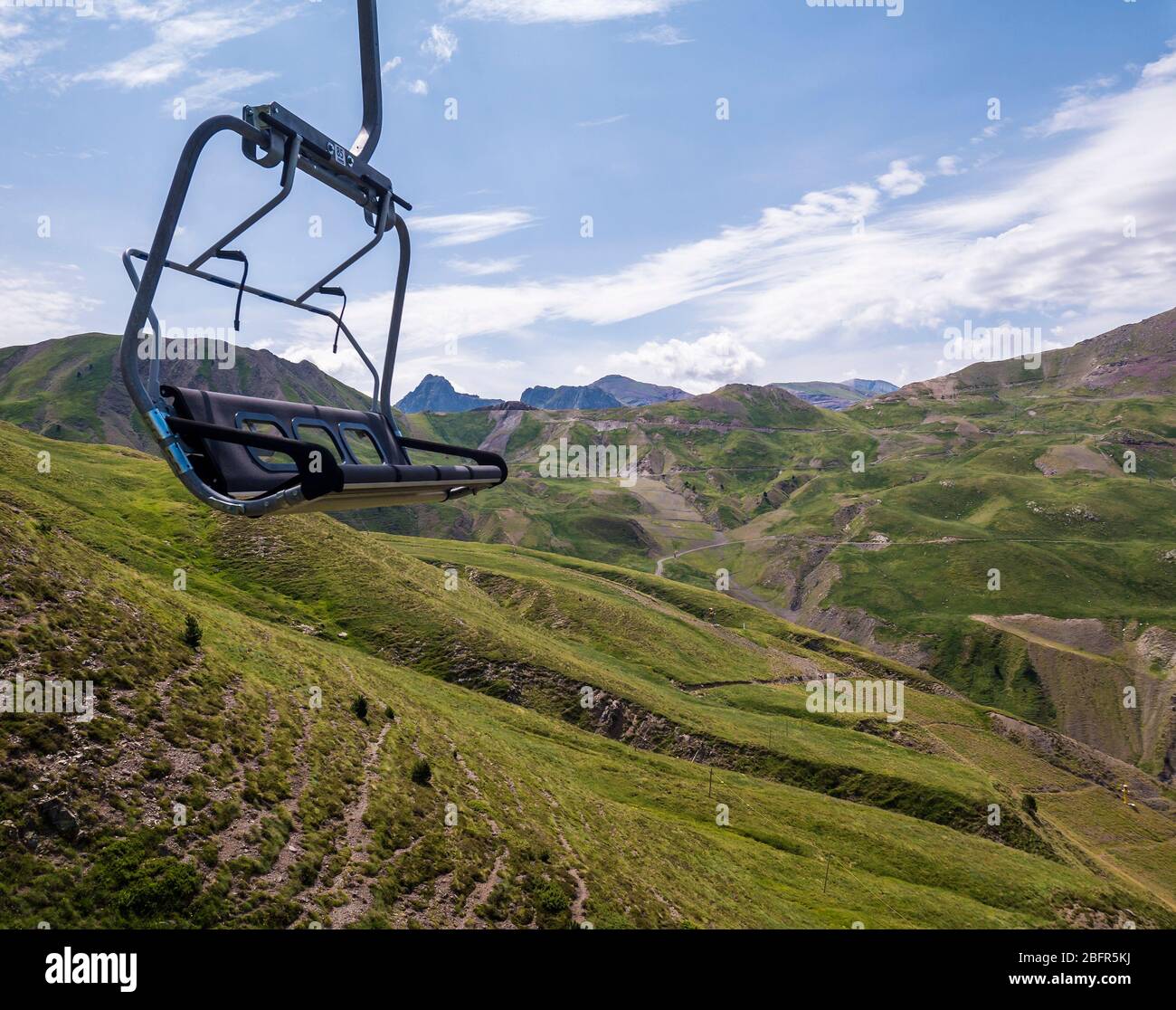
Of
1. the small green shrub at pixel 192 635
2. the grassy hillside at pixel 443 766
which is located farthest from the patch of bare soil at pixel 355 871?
the small green shrub at pixel 192 635

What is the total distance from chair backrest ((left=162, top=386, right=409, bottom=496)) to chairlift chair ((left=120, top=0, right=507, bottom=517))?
14 mm

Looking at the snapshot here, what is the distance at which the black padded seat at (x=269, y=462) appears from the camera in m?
7.66

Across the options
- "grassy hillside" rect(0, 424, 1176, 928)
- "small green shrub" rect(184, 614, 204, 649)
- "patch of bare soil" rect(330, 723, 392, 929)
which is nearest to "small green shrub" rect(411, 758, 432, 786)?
"grassy hillside" rect(0, 424, 1176, 928)

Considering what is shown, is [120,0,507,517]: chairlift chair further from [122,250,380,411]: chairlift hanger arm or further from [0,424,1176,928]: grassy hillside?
[0,424,1176,928]: grassy hillside

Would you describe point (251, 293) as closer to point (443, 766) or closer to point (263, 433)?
point (263, 433)

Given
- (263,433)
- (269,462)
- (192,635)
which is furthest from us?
(192,635)

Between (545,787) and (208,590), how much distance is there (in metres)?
37.0

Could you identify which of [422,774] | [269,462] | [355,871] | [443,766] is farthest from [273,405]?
[443,766]

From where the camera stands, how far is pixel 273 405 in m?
8.79

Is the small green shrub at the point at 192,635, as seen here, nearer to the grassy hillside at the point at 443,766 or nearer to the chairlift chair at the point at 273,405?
the grassy hillside at the point at 443,766

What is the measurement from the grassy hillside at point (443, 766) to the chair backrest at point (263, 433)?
17.1 m

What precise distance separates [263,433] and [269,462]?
732mm
